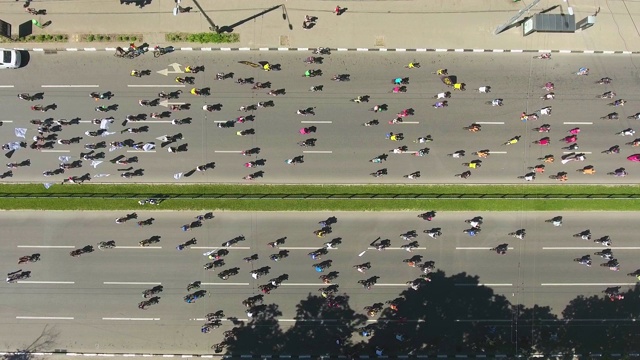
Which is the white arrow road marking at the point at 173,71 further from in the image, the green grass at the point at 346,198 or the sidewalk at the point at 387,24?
the green grass at the point at 346,198

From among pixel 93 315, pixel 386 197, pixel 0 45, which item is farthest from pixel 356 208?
pixel 0 45

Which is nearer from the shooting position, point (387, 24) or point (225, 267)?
point (387, 24)

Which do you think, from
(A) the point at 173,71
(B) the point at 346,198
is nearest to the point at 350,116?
(B) the point at 346,198

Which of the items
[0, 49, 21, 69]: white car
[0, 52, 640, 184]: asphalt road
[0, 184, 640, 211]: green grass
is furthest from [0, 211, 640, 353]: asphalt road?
[0, 49, 21, 69]: white car

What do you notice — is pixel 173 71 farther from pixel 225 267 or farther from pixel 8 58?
pixel 225 267

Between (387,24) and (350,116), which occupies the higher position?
(387,24)

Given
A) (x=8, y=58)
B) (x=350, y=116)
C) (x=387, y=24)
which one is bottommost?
(x=350, y=116)
